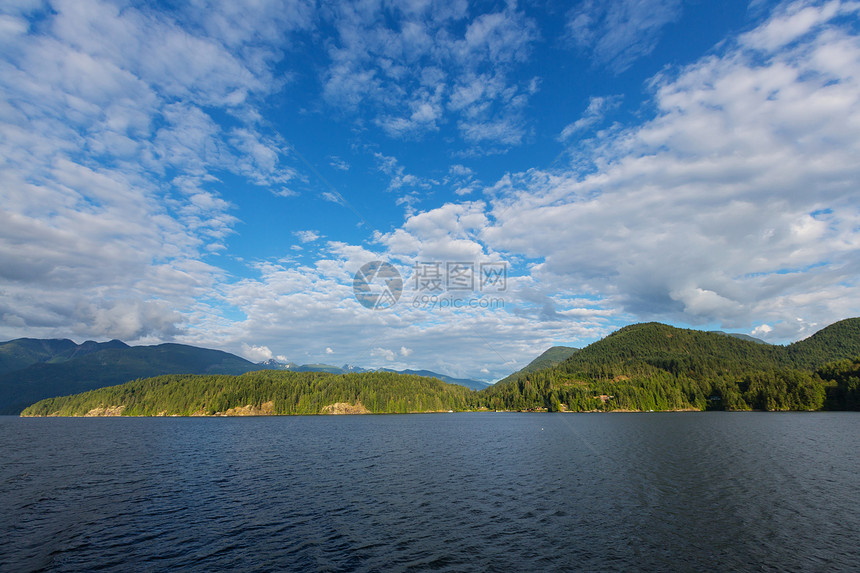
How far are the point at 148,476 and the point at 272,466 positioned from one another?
1816 centimetres

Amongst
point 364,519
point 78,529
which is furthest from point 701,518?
point 78,529

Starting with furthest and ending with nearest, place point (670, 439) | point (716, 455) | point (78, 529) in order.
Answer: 1. point (670, 439)
2. point (716, 455)
3. point (78, 529)

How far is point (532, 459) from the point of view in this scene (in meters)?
72.7

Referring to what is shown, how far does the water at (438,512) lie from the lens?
29.0 m

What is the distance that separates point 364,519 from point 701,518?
33.9 meters

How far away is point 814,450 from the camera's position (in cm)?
7462

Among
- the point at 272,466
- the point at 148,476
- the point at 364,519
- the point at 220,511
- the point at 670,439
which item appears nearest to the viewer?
the point at 364,519

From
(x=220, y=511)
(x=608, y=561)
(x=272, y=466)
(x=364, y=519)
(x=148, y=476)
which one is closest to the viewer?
(x=608, y=561)

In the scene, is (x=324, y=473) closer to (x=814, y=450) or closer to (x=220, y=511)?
(x=220, y=511)

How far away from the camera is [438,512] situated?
40500 millimetres

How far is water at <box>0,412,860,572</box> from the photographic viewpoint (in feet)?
95.1

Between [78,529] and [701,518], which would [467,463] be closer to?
[701,518]

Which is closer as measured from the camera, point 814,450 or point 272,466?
point 272,466

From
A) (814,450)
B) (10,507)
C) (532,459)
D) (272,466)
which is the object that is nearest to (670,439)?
(814,450)
